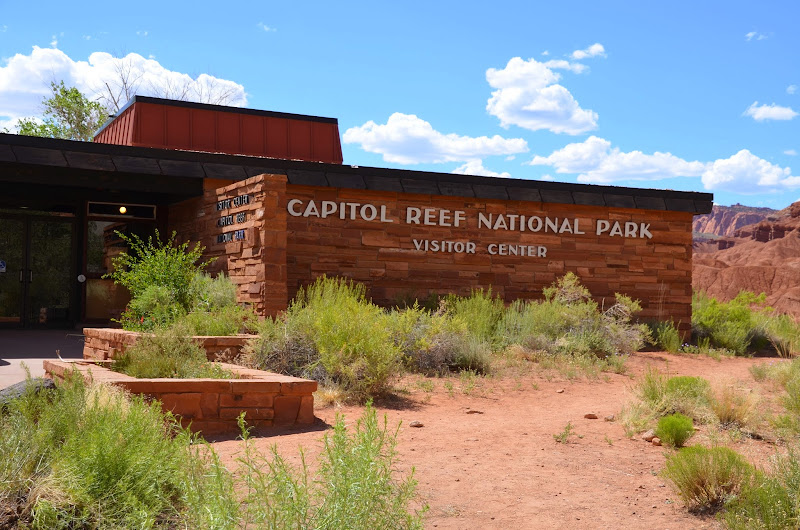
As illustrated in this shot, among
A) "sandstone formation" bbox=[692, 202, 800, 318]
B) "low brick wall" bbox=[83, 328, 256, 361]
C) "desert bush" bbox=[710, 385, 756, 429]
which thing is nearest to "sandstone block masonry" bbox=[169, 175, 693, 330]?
"low brick wall" bbox=[83, 328, 256, 361]

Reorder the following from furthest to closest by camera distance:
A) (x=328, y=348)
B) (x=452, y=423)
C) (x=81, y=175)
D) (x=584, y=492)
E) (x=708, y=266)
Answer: (x=708, y=266) < (x=81, y=175) < (x=328, y=348) < (x=452, y=423) < (x=584, y=492)

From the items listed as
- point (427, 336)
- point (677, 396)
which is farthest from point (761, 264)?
point (677, 396)

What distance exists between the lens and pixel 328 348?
28.9 feet

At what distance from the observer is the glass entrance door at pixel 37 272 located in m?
16.8

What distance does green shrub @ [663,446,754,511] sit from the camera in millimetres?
4887

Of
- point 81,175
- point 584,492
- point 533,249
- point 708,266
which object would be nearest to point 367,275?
point 533,249

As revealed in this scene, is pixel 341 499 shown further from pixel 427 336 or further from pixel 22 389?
pixel 427 336

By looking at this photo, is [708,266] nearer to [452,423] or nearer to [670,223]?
[670,223]

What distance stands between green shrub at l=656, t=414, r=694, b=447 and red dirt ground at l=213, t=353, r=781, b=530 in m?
0.10

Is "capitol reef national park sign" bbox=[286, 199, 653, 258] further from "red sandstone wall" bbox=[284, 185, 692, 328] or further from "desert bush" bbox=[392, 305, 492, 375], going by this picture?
"desert bush" bbox=[392, 305, 492, 375]

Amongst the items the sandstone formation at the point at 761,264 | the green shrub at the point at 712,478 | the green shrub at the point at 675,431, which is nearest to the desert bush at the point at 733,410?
the green shrub at the point at 675,431

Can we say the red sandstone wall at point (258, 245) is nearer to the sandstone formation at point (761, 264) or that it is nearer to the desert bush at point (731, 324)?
the desert bush at point (731, 324)

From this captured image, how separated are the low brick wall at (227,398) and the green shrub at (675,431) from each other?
3.01 meters

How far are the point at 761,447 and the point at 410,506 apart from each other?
11.1ft
